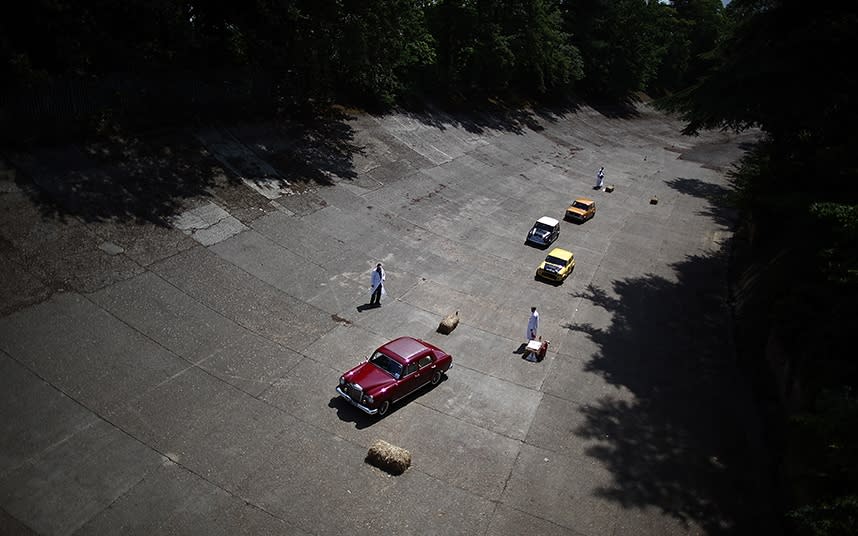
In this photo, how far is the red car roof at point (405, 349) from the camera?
1505 centimetres

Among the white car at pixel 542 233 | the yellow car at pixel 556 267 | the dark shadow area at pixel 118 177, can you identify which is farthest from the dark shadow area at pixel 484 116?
the yellow car at pixel 556 267

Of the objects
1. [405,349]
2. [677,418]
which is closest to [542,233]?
[677,418]

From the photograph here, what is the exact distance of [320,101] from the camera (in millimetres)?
35344

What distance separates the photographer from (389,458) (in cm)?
1273

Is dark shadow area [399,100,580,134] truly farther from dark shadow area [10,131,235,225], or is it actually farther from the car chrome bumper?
the car chrome bumper

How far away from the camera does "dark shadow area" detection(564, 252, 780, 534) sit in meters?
13.4

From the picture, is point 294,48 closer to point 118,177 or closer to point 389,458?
point 118,177

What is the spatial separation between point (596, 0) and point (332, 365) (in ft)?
214

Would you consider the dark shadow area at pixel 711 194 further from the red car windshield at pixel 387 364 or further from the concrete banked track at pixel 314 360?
the red car windshield at pixel 387 364

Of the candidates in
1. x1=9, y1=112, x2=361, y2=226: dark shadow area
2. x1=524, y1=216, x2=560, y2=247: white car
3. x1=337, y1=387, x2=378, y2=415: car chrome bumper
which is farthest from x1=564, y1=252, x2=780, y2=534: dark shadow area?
x1=9, y1=112, x2=361, y2=226: dark shadow area

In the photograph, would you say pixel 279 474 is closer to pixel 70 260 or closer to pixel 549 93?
pixel 70 260

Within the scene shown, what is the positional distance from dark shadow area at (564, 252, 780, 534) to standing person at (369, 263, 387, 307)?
7.61 m

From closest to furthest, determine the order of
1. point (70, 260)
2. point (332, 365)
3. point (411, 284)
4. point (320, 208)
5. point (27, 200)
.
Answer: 1. point (332, 365)
2. point (70, 260)
3. point (27, 200)
4. point (411, 284)
5. point (320, 208)

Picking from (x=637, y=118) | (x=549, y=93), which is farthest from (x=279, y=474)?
(x=637, y=118)
